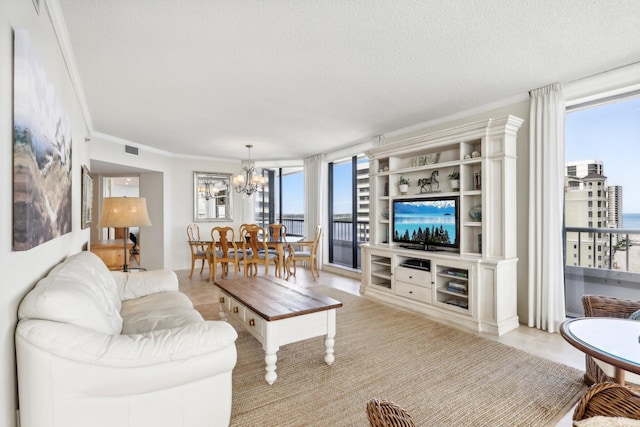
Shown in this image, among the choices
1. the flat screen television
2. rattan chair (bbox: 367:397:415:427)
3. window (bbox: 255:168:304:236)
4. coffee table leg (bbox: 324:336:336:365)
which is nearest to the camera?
rattan chair (bbox: 367:397:415:427)

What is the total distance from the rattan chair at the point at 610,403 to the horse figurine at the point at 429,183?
10.3 ft

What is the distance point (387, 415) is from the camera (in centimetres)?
69

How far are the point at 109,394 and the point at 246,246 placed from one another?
13.9 ft

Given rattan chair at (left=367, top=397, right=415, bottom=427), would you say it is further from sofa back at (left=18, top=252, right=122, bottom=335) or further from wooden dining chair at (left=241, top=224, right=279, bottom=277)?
wooden dining chair at (left=241, top=224, right=279, bottom=277)

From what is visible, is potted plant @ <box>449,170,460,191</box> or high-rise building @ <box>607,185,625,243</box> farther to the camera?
potted plant @ <box>449,170,460,191</box>

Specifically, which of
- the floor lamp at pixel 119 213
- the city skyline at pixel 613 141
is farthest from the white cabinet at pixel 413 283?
the floor lamp at pixel 119 213

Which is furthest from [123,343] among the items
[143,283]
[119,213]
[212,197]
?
[212,197]

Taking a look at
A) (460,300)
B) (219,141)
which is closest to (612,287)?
(460,300)

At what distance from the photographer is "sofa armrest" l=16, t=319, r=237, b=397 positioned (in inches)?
51.8

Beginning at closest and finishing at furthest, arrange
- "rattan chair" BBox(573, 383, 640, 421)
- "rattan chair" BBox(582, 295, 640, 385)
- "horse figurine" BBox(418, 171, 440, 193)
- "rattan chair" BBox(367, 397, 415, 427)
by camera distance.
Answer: "rattan chair" BBox(367, 397, 415, 427) → "rattan chair" BBox(573, 383, 640, 421) → "rattan chair" BBox(582, 295, 640, 385) → "horse figurine" BBox(418, 171, 440, 193)

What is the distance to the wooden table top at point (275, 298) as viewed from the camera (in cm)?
238

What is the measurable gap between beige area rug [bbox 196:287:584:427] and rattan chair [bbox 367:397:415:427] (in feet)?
4.42

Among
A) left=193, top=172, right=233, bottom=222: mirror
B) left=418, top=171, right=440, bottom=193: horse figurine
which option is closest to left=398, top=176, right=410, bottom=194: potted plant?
left=418, top=171, right=440, bottom=193: horse figurine

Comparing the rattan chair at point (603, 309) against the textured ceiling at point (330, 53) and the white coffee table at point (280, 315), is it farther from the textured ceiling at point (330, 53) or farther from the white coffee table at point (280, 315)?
the textured ceiling at point (330, 53)
